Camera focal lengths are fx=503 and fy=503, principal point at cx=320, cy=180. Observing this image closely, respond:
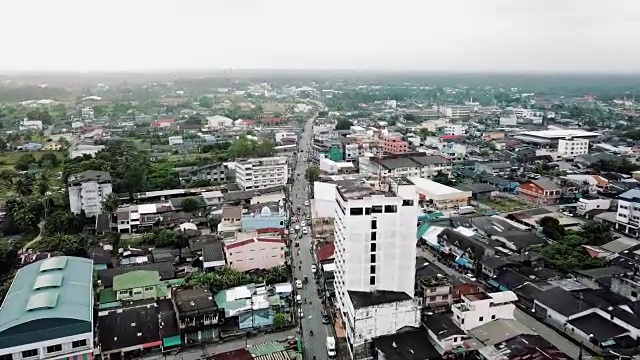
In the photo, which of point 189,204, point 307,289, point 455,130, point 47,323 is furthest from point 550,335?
point 455,130

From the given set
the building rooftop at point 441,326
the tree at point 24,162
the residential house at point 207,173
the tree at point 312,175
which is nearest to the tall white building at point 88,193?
the residential house at point 207,173

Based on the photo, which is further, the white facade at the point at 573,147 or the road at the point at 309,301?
the white facade at the point at 573,147

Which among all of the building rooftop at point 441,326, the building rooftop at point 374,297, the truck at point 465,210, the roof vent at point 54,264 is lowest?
the truck at point 465,210

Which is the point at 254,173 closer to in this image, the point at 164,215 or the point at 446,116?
the point at 164,215

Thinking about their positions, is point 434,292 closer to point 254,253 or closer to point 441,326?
point 441,326

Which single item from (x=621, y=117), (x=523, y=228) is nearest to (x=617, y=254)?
(x=523, y=228)

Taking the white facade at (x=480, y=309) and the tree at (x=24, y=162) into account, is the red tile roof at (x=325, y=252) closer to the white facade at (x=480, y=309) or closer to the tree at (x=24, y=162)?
the white facade at (x=480, y=309)
